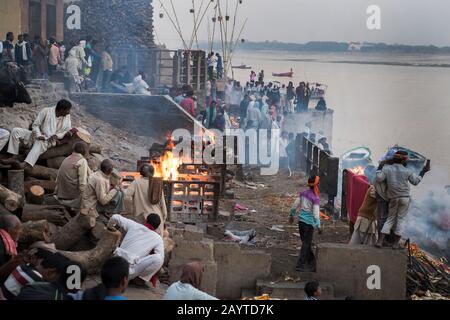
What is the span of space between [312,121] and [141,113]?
10.5 metres

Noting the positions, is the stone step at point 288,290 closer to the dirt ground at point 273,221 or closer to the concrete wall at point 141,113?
the dirt ground at point 273,221

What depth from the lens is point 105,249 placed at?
7879 millimetres

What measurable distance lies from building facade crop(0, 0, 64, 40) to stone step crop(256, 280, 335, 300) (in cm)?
1396

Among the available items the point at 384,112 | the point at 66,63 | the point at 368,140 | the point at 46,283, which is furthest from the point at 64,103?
the point at 384,112

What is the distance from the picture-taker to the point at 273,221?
41.1ft

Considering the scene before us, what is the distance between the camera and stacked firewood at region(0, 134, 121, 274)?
7895mm

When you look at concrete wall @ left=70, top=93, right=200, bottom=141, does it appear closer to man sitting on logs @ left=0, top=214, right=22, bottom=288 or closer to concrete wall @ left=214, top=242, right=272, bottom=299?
concrete wall @ left=214, top=242, right=272, bottom=299

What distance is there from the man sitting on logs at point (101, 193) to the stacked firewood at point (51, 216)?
34cm

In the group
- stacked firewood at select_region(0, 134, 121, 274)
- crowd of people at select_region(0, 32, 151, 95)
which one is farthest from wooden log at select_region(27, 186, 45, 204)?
crowd of people at select_region(0, 32, 151, 95)

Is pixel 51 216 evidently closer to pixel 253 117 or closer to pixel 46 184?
pixel 46 184

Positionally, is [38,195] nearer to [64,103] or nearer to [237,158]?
[64,103]

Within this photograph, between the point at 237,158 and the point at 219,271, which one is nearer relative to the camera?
the point at 219,271

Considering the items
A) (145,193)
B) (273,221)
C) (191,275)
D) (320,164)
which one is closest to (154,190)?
(145,193)
